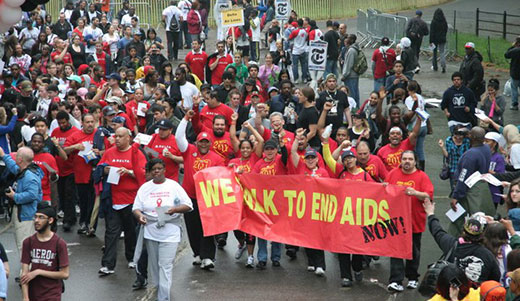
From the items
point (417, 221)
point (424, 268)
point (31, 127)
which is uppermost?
point (31, 127)

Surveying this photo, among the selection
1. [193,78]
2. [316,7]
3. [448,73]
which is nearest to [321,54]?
[193,78]

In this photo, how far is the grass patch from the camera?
28.4m

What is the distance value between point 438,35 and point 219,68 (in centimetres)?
889

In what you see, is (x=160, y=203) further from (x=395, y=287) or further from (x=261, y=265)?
(x=395, y=287)

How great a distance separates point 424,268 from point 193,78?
26.8 feet

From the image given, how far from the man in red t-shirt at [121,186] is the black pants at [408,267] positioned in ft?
11.3

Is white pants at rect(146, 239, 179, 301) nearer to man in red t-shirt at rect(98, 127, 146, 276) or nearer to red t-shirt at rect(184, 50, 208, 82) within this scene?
man in red t-shirt at rect(98, 127, 146, 276)

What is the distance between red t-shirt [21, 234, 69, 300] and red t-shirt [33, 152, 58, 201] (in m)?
3.20

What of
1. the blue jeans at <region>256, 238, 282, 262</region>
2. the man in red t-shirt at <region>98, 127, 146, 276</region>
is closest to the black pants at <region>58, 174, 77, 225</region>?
the man in red t-shirt at <region>98, 127, 146, 276</region>

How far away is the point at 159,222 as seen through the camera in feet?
34.9

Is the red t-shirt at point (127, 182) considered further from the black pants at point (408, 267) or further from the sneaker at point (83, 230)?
the black pants at point (408, 267)

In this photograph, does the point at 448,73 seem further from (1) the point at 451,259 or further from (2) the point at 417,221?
(1) the point at 451,259

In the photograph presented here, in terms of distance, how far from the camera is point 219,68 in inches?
808

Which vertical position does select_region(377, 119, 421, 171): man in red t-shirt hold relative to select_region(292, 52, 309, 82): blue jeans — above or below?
below
